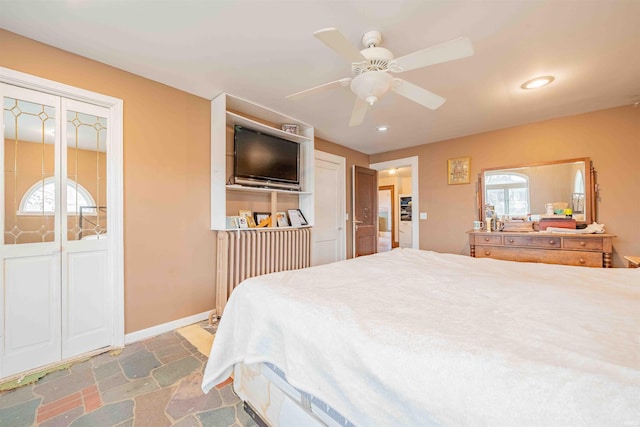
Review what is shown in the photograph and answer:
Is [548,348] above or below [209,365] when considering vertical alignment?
above

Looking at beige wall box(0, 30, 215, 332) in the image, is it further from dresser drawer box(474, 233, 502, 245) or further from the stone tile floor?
dresser drawer box(474, 233, 502, 245)

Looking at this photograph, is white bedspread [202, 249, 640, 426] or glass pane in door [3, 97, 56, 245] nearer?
white bedspread [202, 249, 640, 426]

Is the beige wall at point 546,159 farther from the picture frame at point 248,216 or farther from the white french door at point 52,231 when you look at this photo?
the white french door at point 52,231

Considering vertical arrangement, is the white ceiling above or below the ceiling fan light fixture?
above

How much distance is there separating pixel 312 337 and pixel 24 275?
2.22 metres

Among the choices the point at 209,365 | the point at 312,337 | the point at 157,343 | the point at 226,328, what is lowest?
the point at 157,343

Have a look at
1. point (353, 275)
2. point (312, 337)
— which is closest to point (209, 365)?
point (312, 337)

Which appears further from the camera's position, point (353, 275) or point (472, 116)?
point (472, 116)

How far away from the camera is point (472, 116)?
312 centimetres

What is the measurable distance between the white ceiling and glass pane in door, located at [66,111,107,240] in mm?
549

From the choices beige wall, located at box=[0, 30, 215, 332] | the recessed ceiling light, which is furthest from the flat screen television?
the recessed ceiling light

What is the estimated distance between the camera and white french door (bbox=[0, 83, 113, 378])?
5.87 ft

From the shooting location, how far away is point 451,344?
77 centimetres

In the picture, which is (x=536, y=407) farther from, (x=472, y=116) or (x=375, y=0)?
(x=472, y=116)
